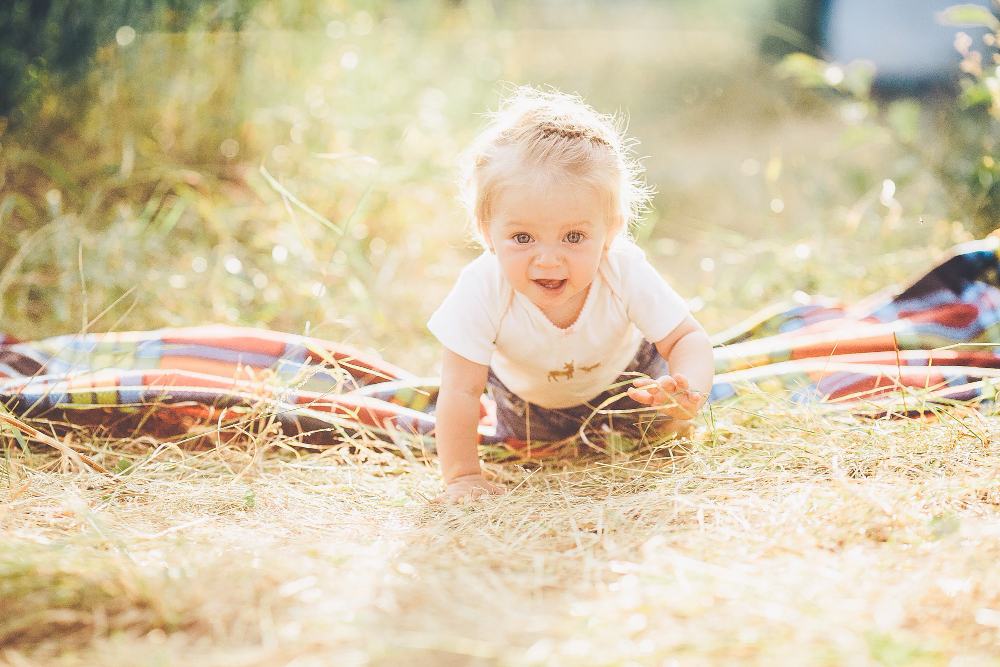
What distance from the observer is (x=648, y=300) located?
2.01 metres

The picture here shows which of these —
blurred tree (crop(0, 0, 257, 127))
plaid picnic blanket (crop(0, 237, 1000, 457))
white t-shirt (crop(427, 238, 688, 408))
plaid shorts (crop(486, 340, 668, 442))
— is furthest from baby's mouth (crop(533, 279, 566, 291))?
blurred tree (crop(0, 0, 257, 127))

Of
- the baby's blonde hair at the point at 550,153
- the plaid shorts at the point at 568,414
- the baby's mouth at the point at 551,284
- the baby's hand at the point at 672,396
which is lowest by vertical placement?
the plaid shorts at the point at 568,414

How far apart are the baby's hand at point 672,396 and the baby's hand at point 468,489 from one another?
332 millimetres

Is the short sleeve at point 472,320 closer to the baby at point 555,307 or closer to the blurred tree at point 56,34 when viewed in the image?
the baby at point 555,307

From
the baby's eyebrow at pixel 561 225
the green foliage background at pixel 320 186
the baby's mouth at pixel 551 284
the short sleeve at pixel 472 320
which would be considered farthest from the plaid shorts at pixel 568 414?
the green foliage background at pixel 320 186

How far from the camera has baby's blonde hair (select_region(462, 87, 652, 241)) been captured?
1838mm

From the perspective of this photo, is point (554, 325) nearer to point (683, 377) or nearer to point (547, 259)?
point (547, 259)

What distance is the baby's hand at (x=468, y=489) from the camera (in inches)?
72.4

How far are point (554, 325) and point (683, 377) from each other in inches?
12.4

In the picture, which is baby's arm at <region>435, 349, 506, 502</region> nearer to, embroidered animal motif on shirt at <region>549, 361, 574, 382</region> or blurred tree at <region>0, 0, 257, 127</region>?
embroidered animal motif on shirt at <region>549, 361, 574, 382</region>

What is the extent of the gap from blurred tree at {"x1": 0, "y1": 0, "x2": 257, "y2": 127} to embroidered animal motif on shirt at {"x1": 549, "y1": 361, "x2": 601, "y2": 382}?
241 centimetres

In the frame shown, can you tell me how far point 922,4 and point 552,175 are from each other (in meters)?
4.11

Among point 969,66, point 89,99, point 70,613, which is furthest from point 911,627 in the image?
point 89,99

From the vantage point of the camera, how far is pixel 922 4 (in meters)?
5.05
